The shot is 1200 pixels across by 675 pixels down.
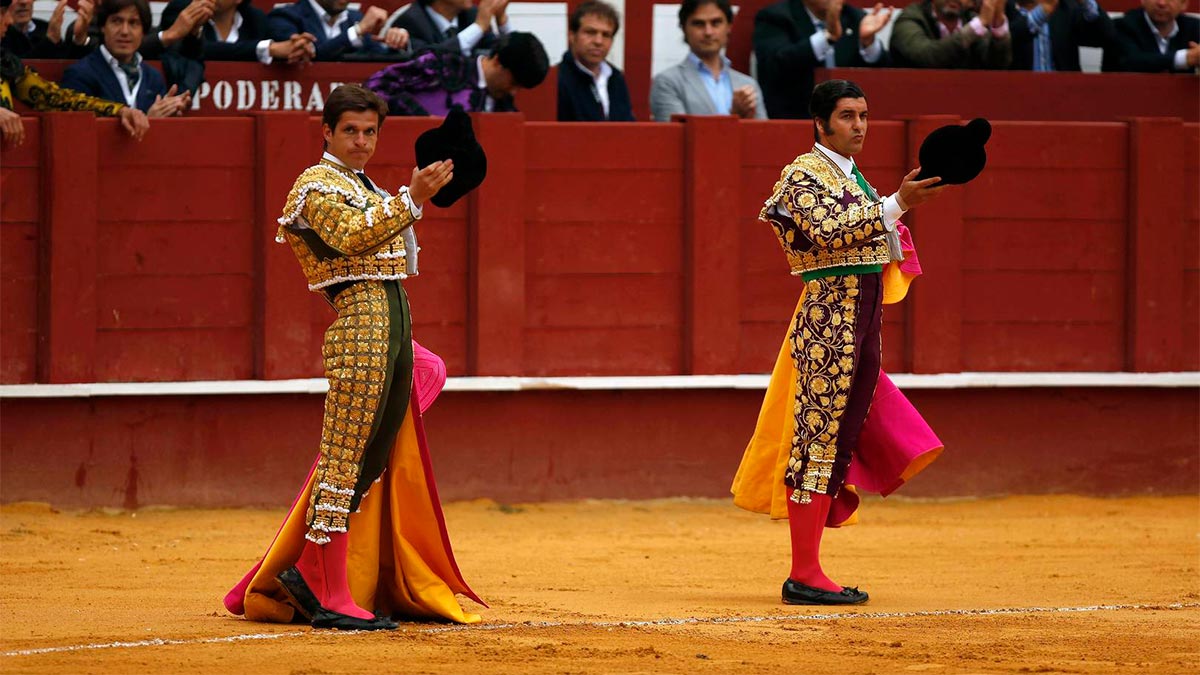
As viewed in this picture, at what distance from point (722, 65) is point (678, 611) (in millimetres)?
4187

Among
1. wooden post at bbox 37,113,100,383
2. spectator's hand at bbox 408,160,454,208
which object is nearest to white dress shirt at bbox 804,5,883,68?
wooden post at bbox 37,113,100,383

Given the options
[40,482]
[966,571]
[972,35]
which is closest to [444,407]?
[40,482]

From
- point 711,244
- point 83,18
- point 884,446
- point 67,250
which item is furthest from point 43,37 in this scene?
point 884,446

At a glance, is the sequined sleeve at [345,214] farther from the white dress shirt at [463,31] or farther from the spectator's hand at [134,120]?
the white dress shirt at [463,31]

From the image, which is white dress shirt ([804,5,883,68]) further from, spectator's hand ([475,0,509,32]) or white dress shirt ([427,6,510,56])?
white dress shirt ([427,6,510,56])

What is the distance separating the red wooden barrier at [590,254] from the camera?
27.8 ft

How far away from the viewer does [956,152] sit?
5.84 meters

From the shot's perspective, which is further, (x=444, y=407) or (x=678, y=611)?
(x=444, y=407)

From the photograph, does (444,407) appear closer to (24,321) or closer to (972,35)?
(24,321)

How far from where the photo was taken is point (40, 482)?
27.7 ft

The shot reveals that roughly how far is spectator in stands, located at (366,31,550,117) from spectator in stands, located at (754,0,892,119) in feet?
4.80

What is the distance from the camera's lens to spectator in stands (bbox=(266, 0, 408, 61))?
29.7 feet

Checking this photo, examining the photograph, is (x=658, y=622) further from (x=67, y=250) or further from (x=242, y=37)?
(x=242, y=37)

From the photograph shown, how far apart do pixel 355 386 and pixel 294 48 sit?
12.5ft
